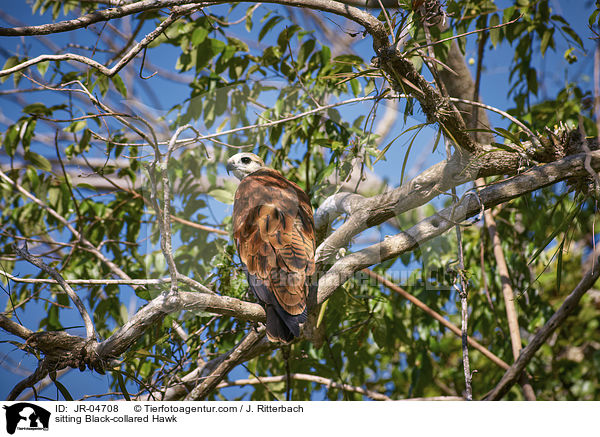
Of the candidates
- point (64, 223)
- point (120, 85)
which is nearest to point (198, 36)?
point (120, 85)

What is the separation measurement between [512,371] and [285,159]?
1418 millimetres

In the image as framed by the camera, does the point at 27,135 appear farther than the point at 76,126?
No

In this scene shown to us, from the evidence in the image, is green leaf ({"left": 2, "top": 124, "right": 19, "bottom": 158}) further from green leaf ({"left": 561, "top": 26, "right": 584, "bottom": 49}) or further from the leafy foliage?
green leaf ({"left": 561, "top": 26, "right": 584, "bottom": 49})

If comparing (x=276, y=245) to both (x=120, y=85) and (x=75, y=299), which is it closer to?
(x=75, y=299)

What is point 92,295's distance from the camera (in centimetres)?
261

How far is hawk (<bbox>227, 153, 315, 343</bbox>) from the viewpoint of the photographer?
1.55m

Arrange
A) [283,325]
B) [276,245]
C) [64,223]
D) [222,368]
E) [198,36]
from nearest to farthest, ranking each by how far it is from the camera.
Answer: [283,325] < [276,245] < [222,368] < [198,36] < [64,223]

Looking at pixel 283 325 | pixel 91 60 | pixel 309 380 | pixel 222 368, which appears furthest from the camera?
pixel 309 380

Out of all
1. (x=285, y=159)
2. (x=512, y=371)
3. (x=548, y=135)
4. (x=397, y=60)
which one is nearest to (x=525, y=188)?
(x=548, y=135)
